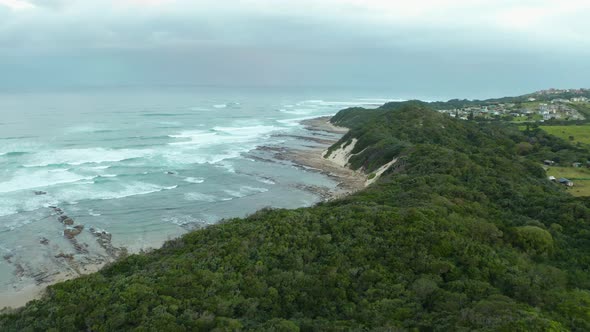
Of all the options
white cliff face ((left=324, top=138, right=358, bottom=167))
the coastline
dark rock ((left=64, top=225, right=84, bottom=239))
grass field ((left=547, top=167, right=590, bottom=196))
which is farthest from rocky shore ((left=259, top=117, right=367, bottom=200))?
dark rock ((left=64, top=225, right=84, bottom=239))

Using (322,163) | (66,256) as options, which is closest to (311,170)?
(322,163)

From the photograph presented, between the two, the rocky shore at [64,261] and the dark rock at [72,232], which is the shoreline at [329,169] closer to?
the rocky shore at [64,261]

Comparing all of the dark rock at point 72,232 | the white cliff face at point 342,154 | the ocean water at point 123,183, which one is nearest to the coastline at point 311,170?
the white cliff face at point 342,154

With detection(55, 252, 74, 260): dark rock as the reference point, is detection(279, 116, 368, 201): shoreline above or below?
above

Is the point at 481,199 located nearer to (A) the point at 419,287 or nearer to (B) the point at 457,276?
(B) the point at 457,276

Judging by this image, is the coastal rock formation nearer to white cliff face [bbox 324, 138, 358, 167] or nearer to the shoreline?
the shoreline

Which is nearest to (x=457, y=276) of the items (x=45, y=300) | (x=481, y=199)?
(x=481, y=199)
